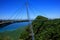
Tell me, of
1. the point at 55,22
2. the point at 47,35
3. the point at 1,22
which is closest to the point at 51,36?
the point at 47,35

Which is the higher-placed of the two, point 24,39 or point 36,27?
point 36,27

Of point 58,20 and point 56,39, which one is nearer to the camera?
point 56,39

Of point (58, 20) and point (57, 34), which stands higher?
point (58, 20)

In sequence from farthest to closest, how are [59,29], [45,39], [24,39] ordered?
1. [24,39]
2. [59,29]
3. [45,39]

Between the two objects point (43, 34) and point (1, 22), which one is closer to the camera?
point (43, 34)

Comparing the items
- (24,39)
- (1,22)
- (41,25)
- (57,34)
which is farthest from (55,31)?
(1,22)

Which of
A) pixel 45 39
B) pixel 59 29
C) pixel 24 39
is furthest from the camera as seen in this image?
pixel 24 39

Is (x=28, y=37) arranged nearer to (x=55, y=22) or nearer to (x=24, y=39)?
(x=24, y=39)

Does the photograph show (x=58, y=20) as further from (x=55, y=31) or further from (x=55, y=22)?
(x=55, y=31)
